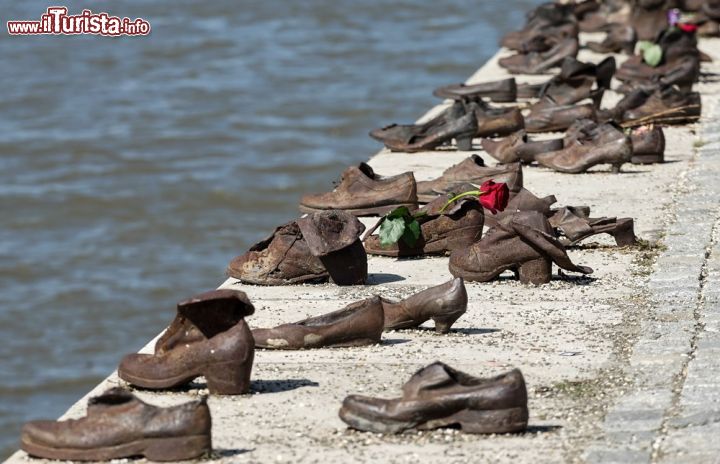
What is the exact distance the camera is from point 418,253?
22.3 feet

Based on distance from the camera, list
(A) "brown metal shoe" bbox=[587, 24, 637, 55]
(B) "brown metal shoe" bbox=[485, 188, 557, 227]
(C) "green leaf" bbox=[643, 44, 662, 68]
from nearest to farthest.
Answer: (B) "brown metal shoe" bbox=[485, 188, 557, 227], (C) "green leaf" bbox=[643, 44, 662, 68], (A) "brown metal shoe" bbox=[587, 24, 637, 55]

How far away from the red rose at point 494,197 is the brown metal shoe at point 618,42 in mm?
6953

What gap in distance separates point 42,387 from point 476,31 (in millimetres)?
13742

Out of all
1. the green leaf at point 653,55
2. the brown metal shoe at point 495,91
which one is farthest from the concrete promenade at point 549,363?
the green leaf at point 653,55

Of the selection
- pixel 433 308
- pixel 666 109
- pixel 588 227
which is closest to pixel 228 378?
pixel 433 308

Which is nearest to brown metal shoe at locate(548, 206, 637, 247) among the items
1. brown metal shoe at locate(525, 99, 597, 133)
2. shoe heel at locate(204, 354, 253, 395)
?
shoe heel at locate(204, 354, 253, 395)

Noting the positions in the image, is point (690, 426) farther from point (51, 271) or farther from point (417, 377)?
point (51, 271)

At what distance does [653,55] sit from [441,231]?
5.50m

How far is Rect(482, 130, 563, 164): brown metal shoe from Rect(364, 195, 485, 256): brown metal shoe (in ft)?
6.50

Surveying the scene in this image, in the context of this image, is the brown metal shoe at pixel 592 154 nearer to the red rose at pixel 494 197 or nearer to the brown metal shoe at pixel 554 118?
the brown metal shoe at pixel 554 118

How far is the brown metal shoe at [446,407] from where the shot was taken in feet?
14.6

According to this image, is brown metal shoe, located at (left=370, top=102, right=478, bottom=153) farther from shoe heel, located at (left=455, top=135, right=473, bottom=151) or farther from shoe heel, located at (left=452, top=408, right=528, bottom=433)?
shoe heel, located at (left=452, top=408, right=528, bottom=433)

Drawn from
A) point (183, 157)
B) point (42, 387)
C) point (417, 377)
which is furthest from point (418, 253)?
point (183, 157)

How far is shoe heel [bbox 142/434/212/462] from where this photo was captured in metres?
4.27
